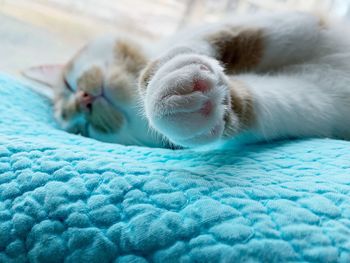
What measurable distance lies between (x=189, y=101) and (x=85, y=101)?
0.57 m

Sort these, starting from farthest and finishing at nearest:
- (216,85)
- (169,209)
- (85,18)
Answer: (85,18) → (216,85) → (169,209)

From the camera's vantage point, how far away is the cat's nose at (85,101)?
999 millimetres

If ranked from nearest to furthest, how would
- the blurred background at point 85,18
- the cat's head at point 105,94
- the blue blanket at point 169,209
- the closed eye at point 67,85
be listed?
the blue blanket at point 169,209
the cat's head at point 105,94
the closed eye at point 67,85
the blurred background at point 85,18

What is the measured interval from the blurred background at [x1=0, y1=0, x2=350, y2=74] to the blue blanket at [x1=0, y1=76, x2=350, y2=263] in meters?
0.96

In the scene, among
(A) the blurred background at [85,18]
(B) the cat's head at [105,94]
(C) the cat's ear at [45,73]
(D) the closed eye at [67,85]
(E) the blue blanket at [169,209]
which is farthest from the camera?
(A) the blurred background at [85,18]

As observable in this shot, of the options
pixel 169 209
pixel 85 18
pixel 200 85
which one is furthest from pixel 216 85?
pixel 85 18

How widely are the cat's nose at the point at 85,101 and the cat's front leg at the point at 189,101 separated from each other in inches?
18.5

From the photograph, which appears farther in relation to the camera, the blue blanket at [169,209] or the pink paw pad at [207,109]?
the pink paw pad at [207,109]

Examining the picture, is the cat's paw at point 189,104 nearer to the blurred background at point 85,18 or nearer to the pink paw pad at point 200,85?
the pink paw pad at point 200,85

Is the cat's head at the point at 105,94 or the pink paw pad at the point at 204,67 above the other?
the pink paw pad at the point at 204,67

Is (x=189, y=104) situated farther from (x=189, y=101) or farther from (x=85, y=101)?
(x=85, y=101)

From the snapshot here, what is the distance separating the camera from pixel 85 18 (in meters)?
1.73

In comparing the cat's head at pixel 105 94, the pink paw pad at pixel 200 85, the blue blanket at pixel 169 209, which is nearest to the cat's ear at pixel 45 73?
the cat's head at pixel 105 94

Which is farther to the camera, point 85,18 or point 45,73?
point 85,18
